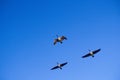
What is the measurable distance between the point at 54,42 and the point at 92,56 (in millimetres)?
12377

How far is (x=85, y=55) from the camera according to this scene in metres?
69.1

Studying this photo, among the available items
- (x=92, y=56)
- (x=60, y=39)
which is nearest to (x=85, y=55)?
(x=92, y=56)

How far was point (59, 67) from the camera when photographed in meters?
67.4

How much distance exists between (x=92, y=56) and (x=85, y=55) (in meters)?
2.97

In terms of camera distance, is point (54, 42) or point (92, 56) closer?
point (54, 42)

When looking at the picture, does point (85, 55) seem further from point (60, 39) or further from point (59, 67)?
point (60, 39)

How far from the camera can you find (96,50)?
67.0m

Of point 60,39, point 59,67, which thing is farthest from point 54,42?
point 59,67

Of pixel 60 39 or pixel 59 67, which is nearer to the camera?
pixel 60 39

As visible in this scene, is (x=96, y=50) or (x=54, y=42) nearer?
(x=54, y=42)

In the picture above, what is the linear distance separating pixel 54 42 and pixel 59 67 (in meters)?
10.9

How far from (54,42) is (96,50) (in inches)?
517

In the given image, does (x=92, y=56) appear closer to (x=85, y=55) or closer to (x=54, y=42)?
(x=85, y=55)

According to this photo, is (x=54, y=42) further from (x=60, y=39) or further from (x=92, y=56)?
(x=92, y=56)
